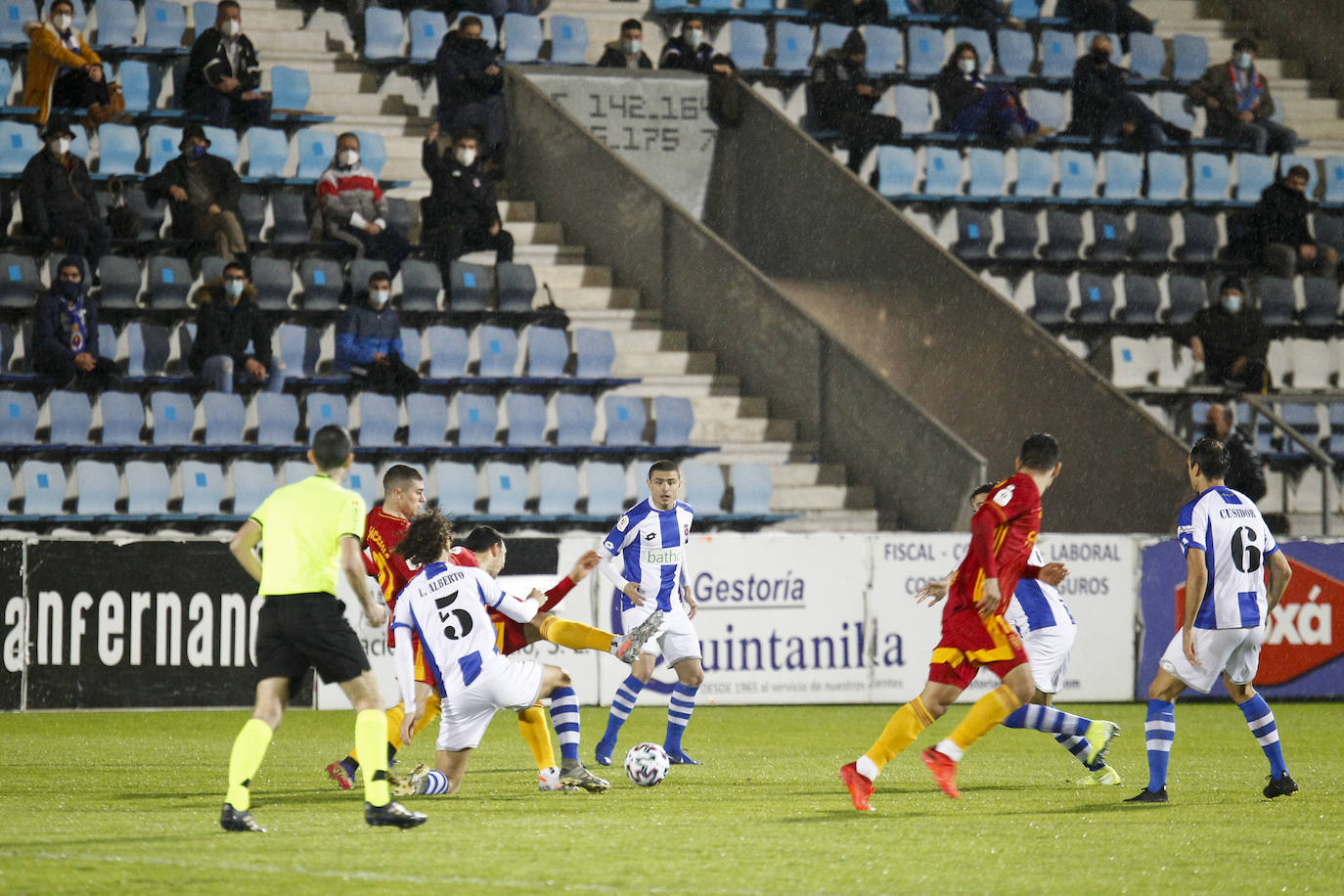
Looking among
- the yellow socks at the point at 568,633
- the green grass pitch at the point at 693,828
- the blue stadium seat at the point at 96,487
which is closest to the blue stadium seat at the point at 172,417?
the blue stadium seat at the point at 96,487

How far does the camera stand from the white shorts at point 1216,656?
9.23m

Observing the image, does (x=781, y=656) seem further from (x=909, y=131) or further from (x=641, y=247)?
(x=909, y=131)

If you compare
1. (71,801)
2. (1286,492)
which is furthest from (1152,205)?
(71,801)

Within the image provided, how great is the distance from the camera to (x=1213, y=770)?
11.0 meters

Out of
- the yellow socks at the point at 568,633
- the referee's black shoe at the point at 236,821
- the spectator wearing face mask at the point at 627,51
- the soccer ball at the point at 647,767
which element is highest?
the spectator wearing face mask at the point at 627,51

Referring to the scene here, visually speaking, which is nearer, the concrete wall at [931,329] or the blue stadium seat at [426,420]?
the blue stadium seat at [426,420]

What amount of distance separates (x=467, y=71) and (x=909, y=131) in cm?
577

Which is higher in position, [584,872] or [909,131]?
[909,131]

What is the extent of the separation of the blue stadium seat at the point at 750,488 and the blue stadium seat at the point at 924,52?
24.2ft

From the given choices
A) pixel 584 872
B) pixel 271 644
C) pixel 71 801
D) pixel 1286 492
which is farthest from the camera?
pixel 1286 492

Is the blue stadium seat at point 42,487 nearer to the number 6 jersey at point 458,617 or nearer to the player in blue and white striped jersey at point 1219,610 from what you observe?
the number 6 jersey at point 458,617

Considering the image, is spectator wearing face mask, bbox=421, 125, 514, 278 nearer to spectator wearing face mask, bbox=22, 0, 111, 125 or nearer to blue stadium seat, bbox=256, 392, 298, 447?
blue stadium seat, bbox=256, 392, 298, 447

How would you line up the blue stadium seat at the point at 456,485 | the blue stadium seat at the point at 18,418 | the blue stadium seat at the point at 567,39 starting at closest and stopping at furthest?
1. the blue stadium seat at the point at 18,418
2. the blue stadium seat at the point at 456,485
3. the blue stadium seat at the point at 567,39

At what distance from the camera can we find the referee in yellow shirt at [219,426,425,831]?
764 centimetres
